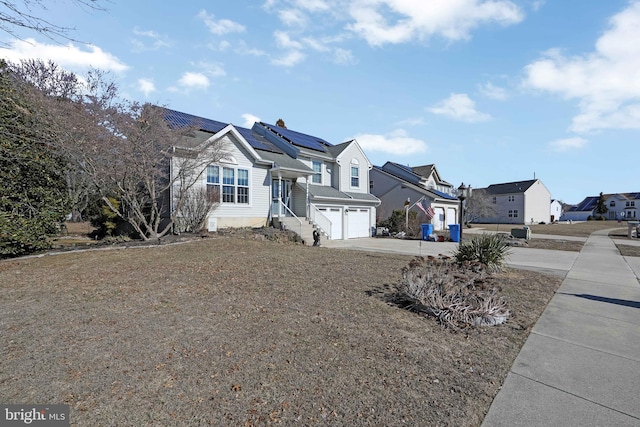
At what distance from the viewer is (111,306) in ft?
17.0

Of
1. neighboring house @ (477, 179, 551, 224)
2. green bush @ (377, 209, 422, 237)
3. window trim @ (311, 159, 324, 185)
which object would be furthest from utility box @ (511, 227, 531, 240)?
neighboring house @ (477, 179, 551, 224)

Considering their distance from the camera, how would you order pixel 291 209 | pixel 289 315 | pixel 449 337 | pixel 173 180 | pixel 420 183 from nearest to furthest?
1. pixel 449 337
2. pixel 289 315
3. pixel 173 180
4. pixel 291 209
5. pixel 420 183

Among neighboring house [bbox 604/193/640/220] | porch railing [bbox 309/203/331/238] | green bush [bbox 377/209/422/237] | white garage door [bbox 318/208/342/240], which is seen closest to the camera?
porch railing [bbox 309/203/331/238]

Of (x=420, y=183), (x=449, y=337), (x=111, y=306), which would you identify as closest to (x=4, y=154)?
(x=111, y=306)

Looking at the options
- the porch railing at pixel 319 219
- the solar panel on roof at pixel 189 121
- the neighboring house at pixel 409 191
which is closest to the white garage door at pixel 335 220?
the porch railing at pixel 319 219

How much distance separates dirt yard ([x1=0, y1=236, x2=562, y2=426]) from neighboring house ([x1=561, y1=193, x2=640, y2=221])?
93589 mm

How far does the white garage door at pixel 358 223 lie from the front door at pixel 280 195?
5.27 metres

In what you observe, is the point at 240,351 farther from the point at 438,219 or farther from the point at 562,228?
the point at 562,228

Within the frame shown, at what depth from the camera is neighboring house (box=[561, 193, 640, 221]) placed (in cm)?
7056

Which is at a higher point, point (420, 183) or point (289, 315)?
point (420, 183)

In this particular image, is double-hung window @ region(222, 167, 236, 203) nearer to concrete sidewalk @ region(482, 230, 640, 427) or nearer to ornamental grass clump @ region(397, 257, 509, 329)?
ornamental grass clump @ region(397, 257, 509, 329)

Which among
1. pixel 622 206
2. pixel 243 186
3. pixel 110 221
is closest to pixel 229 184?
pixel 243 186

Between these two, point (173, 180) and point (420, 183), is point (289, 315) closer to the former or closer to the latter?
point (173, 180)

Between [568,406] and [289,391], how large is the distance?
8.97ft
